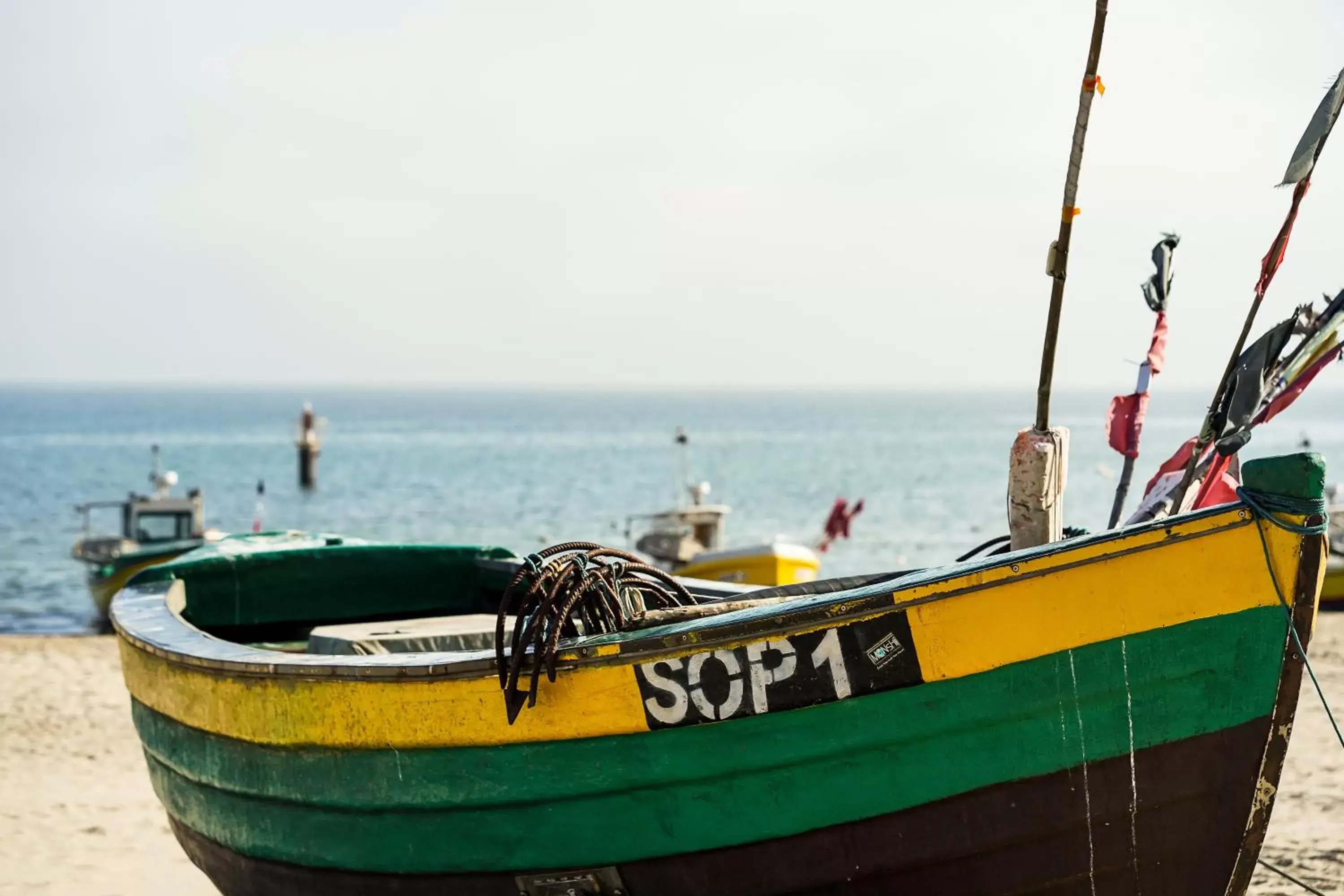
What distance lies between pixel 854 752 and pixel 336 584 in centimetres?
507

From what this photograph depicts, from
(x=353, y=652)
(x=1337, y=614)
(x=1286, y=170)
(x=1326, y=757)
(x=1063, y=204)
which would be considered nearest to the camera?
(x=1286, y=170)

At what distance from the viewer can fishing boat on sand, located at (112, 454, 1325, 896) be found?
4.56 metres

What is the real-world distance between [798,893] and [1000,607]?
1.21m

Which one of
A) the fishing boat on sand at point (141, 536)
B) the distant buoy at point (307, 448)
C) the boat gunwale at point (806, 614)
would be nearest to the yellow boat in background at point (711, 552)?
the fishing boat on sand at point (141, 536)

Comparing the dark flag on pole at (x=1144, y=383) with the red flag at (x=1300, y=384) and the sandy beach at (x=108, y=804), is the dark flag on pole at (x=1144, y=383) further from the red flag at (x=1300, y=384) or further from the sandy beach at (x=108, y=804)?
the sandy beach at (x=108, y=804)

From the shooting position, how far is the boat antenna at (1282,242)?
186 inches

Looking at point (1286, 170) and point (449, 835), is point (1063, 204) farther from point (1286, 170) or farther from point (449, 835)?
point (449, 835)

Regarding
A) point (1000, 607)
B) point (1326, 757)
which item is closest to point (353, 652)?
point (1000, 607)

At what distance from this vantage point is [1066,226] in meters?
5.22

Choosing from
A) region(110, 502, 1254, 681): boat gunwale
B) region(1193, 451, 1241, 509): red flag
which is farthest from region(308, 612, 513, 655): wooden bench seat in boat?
region(1193, 451, 1241, 509): red flag

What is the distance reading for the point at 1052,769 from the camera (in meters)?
4.66

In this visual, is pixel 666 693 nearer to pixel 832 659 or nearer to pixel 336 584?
pixel 832 659

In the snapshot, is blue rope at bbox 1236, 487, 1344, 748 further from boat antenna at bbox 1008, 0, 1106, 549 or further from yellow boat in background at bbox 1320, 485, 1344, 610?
yellow boat in background at bbox 1320, 485, 1344, 610

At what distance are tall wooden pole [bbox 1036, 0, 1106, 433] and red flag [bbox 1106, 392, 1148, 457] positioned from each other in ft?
2.65
